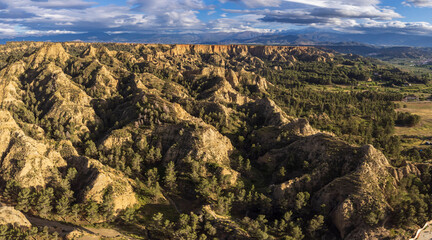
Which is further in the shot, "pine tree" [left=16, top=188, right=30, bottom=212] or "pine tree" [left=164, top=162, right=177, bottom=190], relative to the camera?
"pine tree" [left=164, top=162, right=177, bottom=190]

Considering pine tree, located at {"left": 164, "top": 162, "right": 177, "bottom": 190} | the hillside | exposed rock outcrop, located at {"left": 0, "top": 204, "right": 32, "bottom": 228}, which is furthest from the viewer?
pine tree, located at {"left": 164, "top": 162, "right": 177, "bottom": 190}

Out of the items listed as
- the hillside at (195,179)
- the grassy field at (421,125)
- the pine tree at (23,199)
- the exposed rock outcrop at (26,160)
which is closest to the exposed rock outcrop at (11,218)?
the hillside at (195,179)

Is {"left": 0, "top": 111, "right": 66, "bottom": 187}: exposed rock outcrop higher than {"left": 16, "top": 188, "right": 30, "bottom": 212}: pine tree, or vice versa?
{"left": 0, "top": 111, "right": 66, "bottom": 187}: exposed rock outcrop

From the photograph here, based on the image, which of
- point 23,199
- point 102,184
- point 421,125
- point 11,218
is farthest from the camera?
point 421,125

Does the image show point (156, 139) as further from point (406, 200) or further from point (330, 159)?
point (406, 200)

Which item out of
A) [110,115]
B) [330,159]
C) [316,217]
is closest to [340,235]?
[316,217]

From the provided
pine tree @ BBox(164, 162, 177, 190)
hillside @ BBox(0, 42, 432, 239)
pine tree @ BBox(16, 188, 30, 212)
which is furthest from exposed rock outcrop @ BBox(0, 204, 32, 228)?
pine tree @ BBox(164, 162, 177, 190)

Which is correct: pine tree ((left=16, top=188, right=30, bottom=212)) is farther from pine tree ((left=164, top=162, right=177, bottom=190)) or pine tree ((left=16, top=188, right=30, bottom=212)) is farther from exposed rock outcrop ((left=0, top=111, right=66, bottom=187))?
pine tree ((left=164, top=162, right=177, bottom=190))

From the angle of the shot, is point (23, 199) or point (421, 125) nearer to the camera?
point (23, 199)

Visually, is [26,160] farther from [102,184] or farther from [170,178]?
[170,178]

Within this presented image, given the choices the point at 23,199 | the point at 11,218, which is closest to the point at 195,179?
the point at 23,199
